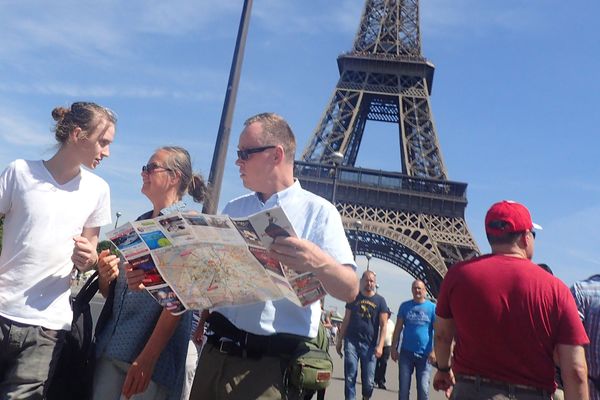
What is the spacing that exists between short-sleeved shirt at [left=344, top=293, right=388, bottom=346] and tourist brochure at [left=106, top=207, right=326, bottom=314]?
6.66 m

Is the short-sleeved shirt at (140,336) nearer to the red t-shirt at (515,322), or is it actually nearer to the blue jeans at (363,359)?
the red t-shirt at (515,322)

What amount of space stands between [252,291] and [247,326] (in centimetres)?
28

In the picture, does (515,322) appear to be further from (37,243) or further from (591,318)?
(37,243)

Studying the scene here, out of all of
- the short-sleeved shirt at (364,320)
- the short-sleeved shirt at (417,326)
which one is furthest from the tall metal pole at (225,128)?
the short-sleeved shirt at (417,326)

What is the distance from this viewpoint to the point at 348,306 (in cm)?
949

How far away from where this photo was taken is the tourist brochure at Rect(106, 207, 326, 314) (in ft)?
7.79

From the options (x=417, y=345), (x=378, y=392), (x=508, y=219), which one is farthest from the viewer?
(x=378, y=392)

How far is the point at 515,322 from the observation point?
3238 millimetres

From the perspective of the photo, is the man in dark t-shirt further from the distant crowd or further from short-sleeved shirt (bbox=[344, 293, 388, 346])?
the distant crowd

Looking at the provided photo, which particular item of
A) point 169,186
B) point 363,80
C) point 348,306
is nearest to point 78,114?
point 169,186

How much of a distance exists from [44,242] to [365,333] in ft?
21.4

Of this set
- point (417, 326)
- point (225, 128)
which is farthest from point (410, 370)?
point (225, 128)

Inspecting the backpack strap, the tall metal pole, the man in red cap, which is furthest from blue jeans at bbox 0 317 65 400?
the tall metal pole

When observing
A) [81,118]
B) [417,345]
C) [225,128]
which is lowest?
[417,345]
